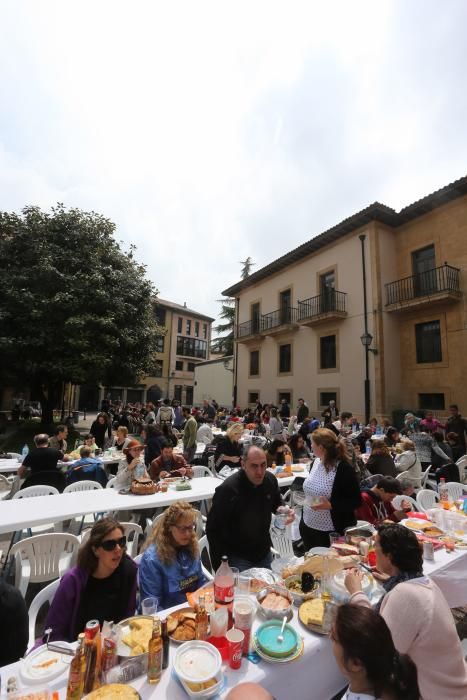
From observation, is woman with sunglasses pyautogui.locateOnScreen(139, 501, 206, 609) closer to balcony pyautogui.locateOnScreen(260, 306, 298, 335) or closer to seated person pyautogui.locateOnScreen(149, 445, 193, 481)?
seated person pyautogui.locateOnScreen(149, 445, 193, 481)

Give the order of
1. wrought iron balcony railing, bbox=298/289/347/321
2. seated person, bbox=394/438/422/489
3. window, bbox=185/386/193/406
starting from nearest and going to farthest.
A: seated person, bbox=394/438/422/489 < wrought iron balcony railing, bbox=298/289/347/321 < window, bbox=185/386/193/406

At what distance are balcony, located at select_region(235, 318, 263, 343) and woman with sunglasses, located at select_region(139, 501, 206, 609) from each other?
19427 mm

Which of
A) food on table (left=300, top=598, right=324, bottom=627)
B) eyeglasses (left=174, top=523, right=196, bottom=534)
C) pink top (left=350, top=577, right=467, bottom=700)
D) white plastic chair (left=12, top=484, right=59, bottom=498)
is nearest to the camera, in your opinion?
pink top (left=350, top=577, right=467, bottom=700)

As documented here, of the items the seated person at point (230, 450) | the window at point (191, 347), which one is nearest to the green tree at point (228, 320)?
the window at point (191, 347)

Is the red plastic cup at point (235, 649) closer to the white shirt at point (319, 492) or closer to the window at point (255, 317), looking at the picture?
the white shirt at point (319, 492)

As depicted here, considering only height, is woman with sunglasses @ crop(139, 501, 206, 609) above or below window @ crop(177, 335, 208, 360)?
below

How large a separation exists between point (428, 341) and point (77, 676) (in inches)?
631

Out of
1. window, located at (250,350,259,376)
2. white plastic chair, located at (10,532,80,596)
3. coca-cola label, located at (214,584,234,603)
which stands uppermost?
window, located at (250,350,259,376)

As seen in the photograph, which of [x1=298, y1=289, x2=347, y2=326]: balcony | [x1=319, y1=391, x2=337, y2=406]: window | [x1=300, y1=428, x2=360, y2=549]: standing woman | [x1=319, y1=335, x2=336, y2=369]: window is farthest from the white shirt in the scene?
[x1=319, y1=335, x2=336, y2=369]: window

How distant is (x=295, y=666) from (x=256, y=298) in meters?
22.6

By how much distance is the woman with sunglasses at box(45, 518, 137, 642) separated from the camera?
2119 mm

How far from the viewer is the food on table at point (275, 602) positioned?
218cm

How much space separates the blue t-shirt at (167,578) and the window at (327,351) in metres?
15.5

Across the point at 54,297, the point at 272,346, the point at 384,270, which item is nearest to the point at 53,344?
the point at 54,297
